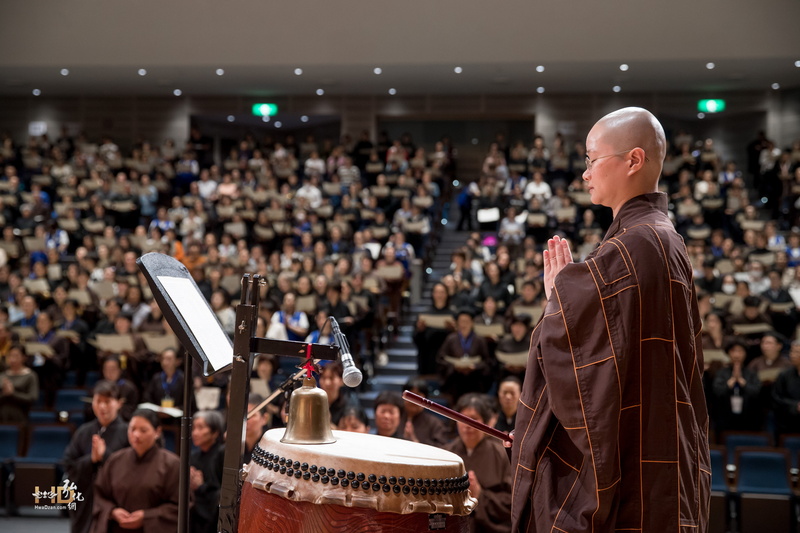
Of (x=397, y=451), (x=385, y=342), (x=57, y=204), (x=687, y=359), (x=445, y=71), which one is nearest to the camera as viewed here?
(x=687, y=359)

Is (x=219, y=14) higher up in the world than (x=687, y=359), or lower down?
higher up

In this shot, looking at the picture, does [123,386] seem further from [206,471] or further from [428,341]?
[428,341]

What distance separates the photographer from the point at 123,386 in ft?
26.6

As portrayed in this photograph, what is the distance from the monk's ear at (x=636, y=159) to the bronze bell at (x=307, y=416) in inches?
37.4

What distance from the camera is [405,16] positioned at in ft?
49.2

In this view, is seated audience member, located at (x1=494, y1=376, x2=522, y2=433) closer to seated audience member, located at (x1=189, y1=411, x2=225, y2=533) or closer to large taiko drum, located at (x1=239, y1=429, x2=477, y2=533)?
seated audience member, located at (x1=189, y1=411, x2=225, y2=533)

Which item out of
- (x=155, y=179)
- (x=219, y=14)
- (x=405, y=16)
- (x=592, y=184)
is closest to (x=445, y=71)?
(x=405, y=16)

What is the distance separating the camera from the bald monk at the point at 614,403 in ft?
6.18

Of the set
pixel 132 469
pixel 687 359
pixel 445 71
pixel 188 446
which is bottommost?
pixel 132 469

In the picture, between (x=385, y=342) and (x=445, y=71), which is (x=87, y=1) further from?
(x=385, y=342)

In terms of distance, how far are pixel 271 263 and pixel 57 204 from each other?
485cm

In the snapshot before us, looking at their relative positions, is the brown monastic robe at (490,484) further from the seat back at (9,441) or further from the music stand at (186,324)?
the seat back at (9,441)

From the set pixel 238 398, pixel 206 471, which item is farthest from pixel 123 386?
pixel 238 398

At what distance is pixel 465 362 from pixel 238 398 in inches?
252
